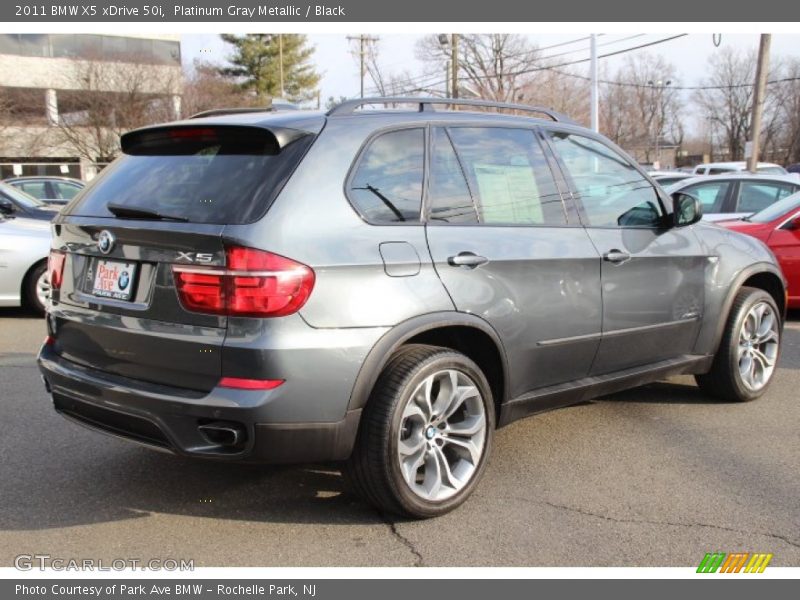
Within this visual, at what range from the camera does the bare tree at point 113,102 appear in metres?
34.9

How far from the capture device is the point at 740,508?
12.2 feet

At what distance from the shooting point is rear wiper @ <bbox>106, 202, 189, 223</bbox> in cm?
331

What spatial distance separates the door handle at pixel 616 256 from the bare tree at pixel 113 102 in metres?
33.3

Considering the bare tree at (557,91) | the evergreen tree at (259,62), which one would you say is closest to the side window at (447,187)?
the bare tree at (557,91)

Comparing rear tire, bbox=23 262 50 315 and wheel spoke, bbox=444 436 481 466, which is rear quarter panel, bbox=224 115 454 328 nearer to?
wheel spoke, bbox=444 436 481 466

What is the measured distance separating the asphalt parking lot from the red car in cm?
346

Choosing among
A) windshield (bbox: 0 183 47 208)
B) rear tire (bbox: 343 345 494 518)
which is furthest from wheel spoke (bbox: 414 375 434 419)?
windshield (bbox: 0 183 47 208)

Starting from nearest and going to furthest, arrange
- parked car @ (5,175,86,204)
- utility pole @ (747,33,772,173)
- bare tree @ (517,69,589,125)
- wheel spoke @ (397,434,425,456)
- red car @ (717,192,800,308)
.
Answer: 1. wheel spoke @ (397,434,425,456)
2. red car @ (717,192,800,308)
3. parked car @ (5,175,86,204)
4. utility pole @ (747,33,772,173)
5. bare tree @ (517,69,589,125)

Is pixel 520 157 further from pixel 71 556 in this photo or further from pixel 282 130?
pixel 71 556

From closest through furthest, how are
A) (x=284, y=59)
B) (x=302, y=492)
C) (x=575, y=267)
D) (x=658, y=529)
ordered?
(x=658, y=529), (x=302, y=492), (x=575, y=267), (x=284, y=59)

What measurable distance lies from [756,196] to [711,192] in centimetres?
57

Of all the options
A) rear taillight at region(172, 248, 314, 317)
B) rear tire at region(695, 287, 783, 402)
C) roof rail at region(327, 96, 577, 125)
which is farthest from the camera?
rear tire at region(695, 287, 783, 402)

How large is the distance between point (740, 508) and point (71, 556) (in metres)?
2.95

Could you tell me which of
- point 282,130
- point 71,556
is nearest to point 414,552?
point 71,556
